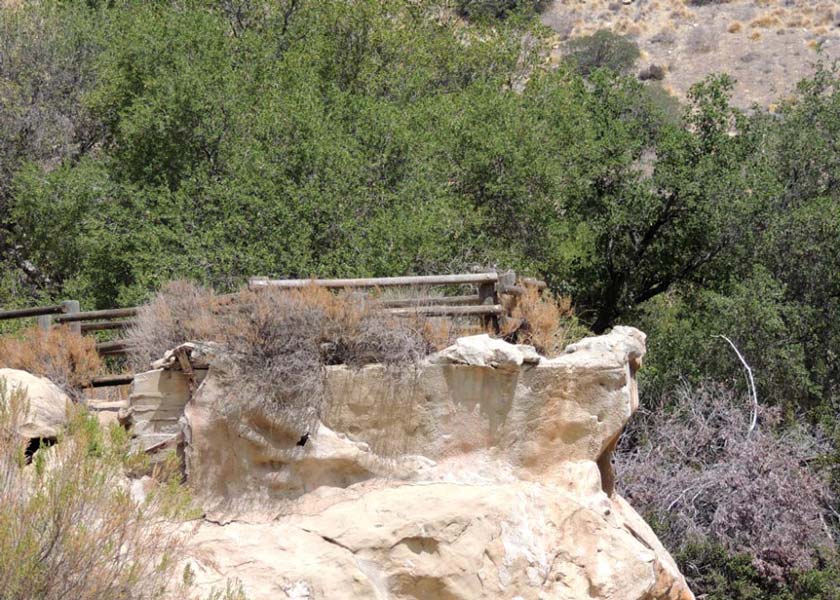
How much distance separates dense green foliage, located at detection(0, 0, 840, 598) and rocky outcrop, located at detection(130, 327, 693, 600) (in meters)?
6.29

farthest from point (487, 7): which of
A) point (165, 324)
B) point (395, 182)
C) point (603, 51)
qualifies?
point (165, 324)

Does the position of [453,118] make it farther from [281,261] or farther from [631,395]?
[631,395]

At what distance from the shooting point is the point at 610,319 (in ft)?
59.7

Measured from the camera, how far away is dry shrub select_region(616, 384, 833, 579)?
45.6 ft

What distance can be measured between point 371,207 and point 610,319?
4.84 meters

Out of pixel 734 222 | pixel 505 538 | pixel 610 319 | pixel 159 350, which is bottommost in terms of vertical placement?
pixel 610 319

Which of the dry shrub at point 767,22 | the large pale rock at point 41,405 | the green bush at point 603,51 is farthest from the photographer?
the dry shrub at point 767,22

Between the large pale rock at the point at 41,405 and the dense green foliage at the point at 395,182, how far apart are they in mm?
6444

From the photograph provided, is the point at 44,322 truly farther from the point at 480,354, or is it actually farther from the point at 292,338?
the point at 480,354

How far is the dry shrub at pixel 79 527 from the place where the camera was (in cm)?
595

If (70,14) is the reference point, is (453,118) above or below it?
below

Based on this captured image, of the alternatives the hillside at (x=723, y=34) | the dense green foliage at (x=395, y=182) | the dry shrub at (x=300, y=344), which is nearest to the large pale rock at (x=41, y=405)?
the dry shrub at (x=300, y=344)

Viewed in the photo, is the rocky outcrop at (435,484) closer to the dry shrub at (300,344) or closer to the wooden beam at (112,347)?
the dry shrub at (300,344)

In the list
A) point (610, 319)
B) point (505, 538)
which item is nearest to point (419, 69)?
point (610, 319)
